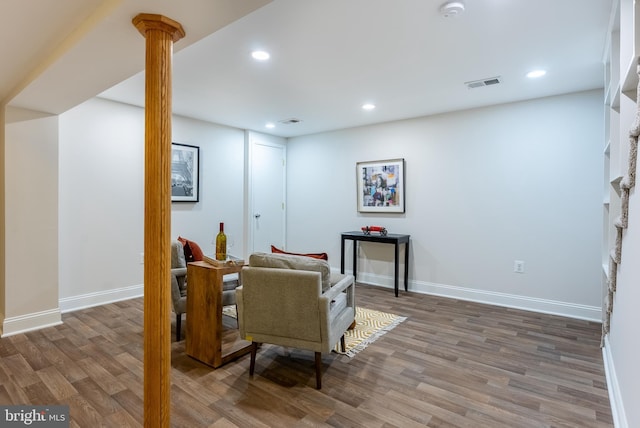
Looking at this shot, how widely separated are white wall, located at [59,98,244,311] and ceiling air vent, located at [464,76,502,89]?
3.56 meters

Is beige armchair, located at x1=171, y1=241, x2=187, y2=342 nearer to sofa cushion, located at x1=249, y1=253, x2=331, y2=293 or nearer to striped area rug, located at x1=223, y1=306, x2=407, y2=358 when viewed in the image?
striped area rug, located at x1=223, y1=306, x2=407, y2=358

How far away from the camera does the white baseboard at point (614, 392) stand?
1729 mm

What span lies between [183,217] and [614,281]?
175 inches

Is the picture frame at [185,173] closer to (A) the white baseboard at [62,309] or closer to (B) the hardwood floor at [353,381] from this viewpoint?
(A) the white baseboard at [62,309]

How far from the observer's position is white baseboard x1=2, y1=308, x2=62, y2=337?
118 inches

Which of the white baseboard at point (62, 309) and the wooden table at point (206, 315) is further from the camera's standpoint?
the white baseboard at point (62, 309)

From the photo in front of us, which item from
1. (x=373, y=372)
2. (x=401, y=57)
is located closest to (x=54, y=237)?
(x=373, y=372)

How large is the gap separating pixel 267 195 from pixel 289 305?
12.0 feet

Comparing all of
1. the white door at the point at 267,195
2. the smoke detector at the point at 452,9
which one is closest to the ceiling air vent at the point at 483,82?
the smoke detector at the point at 452,9

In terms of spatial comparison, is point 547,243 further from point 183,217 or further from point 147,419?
point 183,217

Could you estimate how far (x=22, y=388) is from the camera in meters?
2.13

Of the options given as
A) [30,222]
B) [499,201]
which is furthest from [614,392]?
[30,222]

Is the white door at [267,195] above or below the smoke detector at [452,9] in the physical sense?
below

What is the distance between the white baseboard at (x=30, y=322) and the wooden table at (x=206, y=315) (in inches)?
64.9
